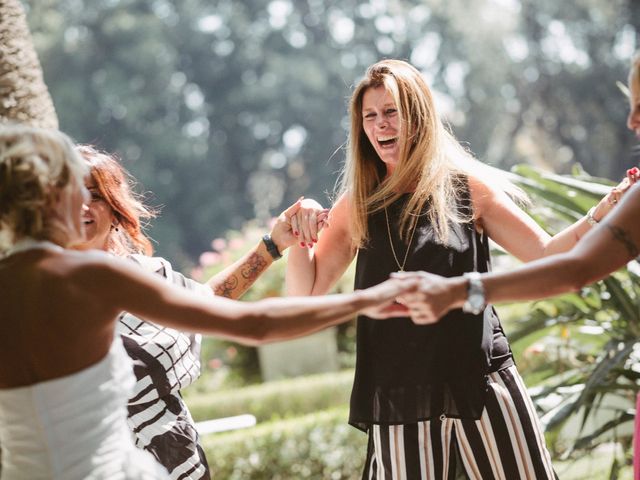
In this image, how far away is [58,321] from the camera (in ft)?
6.84

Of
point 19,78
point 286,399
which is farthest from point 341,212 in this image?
point 286,399

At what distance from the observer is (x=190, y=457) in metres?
3.04

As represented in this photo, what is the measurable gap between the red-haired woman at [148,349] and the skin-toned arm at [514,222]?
1.03 meters

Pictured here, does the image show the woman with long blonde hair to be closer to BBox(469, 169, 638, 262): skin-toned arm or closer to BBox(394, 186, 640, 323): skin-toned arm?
BBox(469, 169, 638, 262): skin-toned arm

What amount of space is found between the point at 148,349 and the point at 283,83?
132 ft

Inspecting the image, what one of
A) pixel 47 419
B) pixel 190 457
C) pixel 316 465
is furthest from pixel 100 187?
pixel 316 465

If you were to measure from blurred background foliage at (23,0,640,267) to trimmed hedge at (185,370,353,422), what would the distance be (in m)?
29.1

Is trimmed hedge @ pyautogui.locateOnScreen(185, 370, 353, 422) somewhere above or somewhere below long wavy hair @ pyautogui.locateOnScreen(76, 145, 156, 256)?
above

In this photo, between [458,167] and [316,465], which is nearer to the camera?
[458,167]

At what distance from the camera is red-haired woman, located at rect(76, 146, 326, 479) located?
2.99 meters

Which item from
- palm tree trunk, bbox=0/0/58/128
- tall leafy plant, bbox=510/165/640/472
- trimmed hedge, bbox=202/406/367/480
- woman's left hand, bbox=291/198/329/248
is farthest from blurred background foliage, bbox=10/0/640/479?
woman's left hand, bbox=291/198/329/248

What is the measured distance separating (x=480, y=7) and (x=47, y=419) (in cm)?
4636

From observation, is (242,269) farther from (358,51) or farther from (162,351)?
(358,51)

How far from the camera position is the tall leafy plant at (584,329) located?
4.63m
